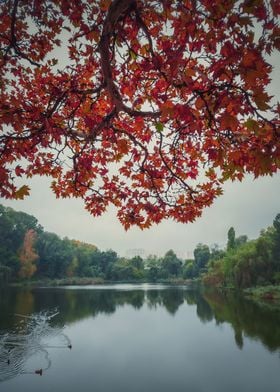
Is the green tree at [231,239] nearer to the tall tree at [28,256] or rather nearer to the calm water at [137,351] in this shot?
the calm water at [137,351]

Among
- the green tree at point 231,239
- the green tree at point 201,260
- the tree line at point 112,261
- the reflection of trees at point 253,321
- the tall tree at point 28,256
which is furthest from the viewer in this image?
the green tree at point 201,260

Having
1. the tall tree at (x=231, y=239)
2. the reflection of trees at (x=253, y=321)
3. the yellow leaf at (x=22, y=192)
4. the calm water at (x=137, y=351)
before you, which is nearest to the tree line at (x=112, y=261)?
the tall tree at (x=231, y=239)

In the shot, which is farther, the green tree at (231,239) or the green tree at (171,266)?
the green tree at (171,266)

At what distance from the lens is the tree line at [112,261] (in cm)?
3997

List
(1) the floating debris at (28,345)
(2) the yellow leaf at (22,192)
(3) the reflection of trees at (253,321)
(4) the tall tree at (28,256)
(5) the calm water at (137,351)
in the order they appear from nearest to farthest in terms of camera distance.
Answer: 1. (2) the yellow leaf at (22,192)
2. (5) the calm water at (137,351)
3. (1) the floating debris at (28,345)
4. (3) the reflection of trees at (253,321)
5. (4) the tall tree at (28,256)

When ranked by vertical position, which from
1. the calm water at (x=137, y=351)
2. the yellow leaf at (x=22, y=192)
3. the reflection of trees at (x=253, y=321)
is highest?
the yellow leaf at (x=22, y=192)

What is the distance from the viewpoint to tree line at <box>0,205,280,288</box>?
39969 millimetres

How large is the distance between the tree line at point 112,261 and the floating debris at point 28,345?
2799 cm

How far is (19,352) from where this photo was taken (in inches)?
513

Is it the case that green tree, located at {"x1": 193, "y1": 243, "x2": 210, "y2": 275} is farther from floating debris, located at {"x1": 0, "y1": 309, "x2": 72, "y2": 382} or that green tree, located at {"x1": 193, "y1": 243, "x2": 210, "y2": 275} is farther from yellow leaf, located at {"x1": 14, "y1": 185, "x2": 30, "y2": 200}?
yellow leaf, located at {"x1": 14, "y1": 185, "x2": 30, "y2": 200}

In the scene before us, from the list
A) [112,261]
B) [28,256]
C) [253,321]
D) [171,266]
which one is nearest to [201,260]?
[171,266]

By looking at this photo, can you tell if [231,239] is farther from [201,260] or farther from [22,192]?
[22,192]

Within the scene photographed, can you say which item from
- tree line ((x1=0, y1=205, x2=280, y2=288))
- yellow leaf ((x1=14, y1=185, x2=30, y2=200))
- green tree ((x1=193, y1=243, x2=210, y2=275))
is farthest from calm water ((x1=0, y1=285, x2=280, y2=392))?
green tree ((x1=193, y1=243, x2=210, y2=275))

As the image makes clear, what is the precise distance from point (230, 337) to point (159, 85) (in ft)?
54.1
